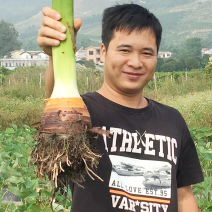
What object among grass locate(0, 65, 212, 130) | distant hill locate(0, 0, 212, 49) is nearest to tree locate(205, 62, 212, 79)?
grass locate(0, 65, 212, 130)

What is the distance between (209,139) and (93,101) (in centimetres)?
398

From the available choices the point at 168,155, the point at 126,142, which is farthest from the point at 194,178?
the point at 126,142

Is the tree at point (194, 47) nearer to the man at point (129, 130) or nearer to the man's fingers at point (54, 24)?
the man at point (129, 130)

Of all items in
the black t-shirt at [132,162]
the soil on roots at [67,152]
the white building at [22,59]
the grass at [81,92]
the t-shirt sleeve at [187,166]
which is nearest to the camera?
the soil on roots at [67,152]

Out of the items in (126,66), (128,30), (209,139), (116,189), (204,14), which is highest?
(204,14)

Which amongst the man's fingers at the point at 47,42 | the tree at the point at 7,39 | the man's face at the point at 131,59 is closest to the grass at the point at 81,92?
the man's face at the point at 131,59

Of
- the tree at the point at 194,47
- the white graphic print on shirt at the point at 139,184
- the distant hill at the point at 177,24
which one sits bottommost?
the white graphic print on shirt at the point at 139,184

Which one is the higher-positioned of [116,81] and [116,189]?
[116,81]

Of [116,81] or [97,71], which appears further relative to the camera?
[97,71]

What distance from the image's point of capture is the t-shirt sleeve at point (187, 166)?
159cm

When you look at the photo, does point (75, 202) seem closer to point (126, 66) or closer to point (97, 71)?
point (126, 66)

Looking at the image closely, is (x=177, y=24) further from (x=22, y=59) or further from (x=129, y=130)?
(x=129, y=130)

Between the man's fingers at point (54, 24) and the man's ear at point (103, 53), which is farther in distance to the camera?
the man's ear at point (103, 53)

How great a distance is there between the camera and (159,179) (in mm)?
1420
